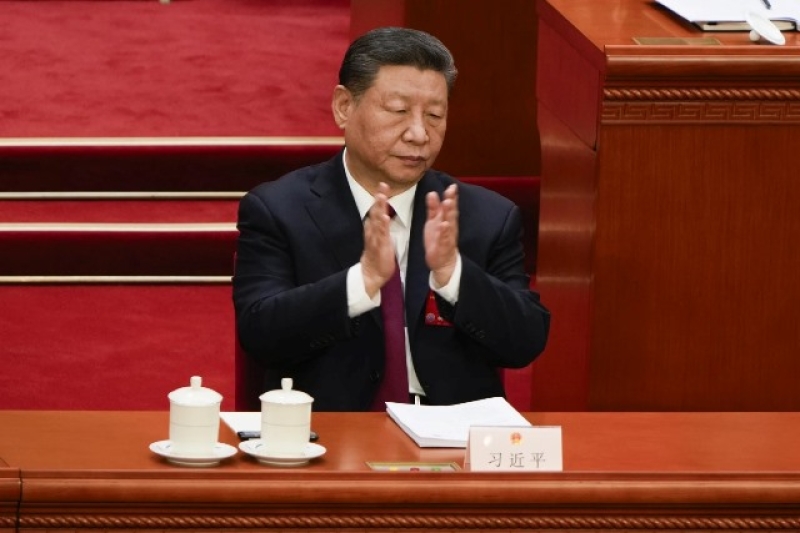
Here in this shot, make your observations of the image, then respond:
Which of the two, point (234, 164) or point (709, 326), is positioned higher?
point (234, 164)

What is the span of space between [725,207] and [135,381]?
1.47 meters

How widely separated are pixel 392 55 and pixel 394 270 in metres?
0.36

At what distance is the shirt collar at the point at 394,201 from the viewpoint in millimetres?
3053

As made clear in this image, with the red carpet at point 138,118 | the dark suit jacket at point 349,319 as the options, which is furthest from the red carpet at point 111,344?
the dark suit jacket at point 349,319

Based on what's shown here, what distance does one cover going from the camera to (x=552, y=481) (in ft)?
7.45

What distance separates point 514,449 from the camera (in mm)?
2303

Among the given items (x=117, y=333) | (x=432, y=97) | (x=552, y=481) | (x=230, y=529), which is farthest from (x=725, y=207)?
(x=117, y=333)

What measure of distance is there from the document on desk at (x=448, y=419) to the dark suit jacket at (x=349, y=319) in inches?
9.7

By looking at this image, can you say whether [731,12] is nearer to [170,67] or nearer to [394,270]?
[394,270]

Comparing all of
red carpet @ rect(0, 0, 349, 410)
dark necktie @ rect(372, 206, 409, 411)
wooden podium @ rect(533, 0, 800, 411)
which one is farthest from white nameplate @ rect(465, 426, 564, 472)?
red carpet @ rect(0, 0, 349, 410)

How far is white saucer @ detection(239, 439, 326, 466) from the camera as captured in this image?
7.66 feet

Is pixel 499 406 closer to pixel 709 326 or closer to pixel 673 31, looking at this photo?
pixel 709 326

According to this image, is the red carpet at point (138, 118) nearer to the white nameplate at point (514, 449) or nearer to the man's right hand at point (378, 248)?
the man's right hand at point (378, 248)

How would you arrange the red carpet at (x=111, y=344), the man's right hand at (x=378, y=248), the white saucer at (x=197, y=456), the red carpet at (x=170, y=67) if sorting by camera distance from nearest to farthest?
1. the white saucer at (x=197, y=456)
2. the man's right hand at (x=378, y=248)
3. the red carpet at (x=111, y=344)
4. the red carpet at (x=170, y=67)
